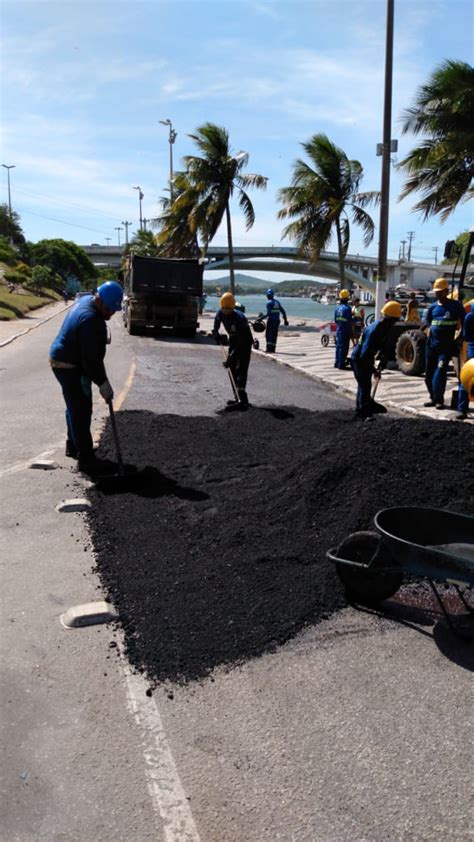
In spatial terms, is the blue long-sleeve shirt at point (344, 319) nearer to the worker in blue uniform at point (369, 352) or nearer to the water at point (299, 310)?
the worker in blue uniform at point (369, 352)

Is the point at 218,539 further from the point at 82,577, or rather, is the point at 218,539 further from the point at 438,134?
the point at 438,134

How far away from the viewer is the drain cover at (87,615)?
3689 mm

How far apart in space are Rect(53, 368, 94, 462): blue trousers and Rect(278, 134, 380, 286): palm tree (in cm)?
2081

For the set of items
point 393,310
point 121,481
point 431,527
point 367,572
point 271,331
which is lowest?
point 121,481

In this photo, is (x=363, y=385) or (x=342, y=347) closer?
(x=363, y=385)

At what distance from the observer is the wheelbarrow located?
11.5ft

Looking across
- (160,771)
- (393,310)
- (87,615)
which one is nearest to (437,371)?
(393,310)

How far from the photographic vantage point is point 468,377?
9.13 meters

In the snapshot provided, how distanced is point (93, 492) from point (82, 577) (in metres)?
1.65

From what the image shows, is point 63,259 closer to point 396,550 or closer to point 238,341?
point 238,341

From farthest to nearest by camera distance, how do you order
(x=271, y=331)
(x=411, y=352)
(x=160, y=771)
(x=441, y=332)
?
(x=271, y=331)
(x=411, y=352)
(x=441, y=332)
(x=160, y=771)

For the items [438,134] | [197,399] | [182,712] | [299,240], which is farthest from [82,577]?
[299,240]

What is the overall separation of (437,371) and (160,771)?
29.2ft

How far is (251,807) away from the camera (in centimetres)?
242
